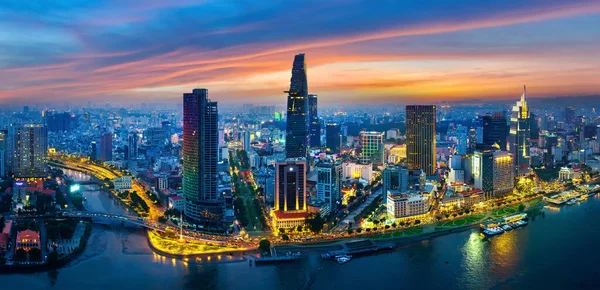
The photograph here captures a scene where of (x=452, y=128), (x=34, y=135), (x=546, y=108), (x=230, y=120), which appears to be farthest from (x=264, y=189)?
(x=546, y=108)

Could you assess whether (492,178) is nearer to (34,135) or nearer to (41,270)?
(41,270)

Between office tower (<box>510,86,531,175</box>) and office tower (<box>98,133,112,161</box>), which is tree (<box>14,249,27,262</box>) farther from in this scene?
office tower (<box>510,86,531,175</box>)

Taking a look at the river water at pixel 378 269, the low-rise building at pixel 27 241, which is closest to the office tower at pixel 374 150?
the river water at pixel 378 269

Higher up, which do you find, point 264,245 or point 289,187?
point 289,187

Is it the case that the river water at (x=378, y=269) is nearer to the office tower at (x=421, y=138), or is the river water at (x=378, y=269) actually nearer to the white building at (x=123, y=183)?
the white building at (x=123, y=183)

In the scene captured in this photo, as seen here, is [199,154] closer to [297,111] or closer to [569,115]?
[297,111]

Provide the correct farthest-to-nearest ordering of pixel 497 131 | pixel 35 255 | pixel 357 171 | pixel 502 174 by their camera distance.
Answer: pixel 497 131
pixel 357 171
pixel 502 174
pixel 35 255

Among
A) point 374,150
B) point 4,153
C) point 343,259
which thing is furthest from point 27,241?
point 374,150

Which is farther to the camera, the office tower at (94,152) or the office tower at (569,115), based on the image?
the office tower at (569,115)
